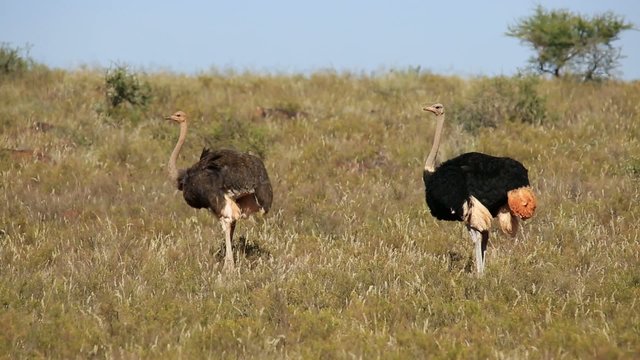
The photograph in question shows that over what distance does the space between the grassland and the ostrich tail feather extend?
52 centimetres

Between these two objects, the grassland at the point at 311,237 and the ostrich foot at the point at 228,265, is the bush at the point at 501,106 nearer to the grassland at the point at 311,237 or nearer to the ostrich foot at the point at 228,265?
the grassland at the point at 311,237

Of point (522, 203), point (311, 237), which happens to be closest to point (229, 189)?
point (311, 237)

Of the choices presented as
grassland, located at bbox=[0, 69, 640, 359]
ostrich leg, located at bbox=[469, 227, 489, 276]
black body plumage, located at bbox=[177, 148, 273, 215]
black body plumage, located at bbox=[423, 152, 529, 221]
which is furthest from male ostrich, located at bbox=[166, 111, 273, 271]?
ostrich leg, located at bbox=[469, 227, 489, 276]

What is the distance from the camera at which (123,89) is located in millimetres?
16719

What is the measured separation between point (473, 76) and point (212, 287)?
13.9 metres

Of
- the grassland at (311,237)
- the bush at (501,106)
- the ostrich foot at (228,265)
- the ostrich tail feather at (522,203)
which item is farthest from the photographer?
the bush at (501,106)

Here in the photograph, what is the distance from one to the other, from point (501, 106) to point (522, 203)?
8753mm

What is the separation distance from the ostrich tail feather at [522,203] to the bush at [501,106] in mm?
7820

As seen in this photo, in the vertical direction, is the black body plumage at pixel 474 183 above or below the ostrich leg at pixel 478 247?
above

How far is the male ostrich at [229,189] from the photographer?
866 cm

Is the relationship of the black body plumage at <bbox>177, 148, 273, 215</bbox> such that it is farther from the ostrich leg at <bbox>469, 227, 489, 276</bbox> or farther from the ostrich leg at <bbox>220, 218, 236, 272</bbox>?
the ostrich leg at <bbox>469, 227, 489, 276</bbox>

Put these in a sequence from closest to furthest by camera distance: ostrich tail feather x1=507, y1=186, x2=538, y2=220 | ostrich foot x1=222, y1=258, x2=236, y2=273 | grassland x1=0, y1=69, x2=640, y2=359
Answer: grassland x1=0, y1=69, x2=640, y2=359 < ostrich tail feather x1=507, y1=186, x2=538, y2=220 < ostrich foot x1=222, y1=258, x2=236, y2=273

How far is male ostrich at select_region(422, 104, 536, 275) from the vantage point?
318 inches

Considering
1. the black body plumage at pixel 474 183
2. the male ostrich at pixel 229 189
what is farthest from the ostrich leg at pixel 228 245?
the black body plumage at pixel 474 183
